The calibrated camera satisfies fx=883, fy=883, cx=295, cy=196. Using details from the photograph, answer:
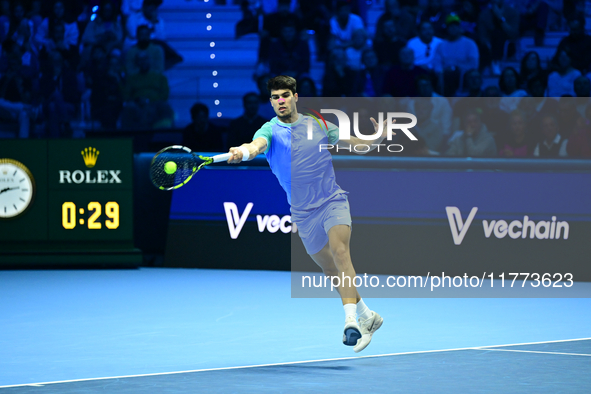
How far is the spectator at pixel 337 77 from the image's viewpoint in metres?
11.6

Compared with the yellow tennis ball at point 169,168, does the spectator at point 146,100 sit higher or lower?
higher

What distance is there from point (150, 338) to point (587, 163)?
5.37 meters

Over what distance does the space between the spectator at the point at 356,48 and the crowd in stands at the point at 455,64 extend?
16 mm

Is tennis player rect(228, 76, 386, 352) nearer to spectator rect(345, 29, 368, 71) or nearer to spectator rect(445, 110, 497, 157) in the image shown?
spectator rect(445, 110, 497, 157)

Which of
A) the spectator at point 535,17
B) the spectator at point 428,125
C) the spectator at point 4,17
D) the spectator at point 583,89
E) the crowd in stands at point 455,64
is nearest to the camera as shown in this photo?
the crowd in stands at point 455,64

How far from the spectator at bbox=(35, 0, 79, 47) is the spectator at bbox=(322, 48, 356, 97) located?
13.1ft

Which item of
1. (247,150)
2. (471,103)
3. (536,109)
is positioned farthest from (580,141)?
(247,150)

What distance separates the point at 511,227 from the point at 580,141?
3.86 feet

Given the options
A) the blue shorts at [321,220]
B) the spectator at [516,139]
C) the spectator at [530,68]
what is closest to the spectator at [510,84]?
the spectator at [530,68]

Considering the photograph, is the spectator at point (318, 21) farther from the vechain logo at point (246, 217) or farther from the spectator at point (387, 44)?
the vechain logo at point (246, 217)

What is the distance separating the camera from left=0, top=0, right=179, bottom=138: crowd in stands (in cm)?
1220

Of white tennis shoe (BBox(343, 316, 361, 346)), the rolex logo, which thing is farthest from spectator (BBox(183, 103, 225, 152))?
white tennis shoe (BBox(343, 316, 361, 346))

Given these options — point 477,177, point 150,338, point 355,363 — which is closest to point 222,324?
point 150,338

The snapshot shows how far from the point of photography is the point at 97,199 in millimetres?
10664
